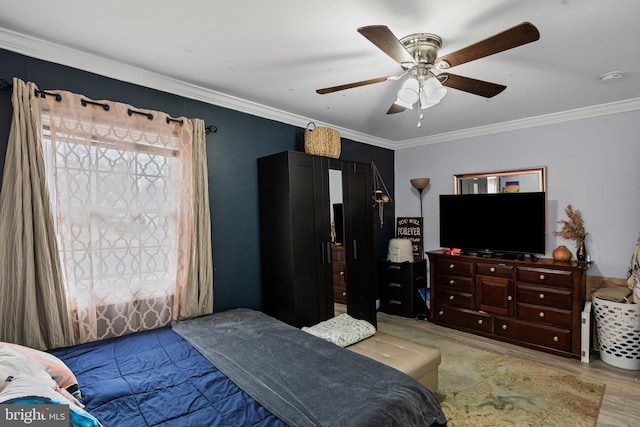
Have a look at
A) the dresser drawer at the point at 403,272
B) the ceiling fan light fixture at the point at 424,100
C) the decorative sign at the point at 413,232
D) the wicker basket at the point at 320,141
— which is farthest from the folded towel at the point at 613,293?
the wicker basket at the point at 320,141

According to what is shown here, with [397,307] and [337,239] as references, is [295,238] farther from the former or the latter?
[397,307]

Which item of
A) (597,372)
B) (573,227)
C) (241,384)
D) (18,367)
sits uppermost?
(573,227)

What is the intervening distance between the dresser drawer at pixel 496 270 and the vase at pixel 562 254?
0.44 m

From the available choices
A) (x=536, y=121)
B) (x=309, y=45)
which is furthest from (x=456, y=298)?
(x=309, y=45)

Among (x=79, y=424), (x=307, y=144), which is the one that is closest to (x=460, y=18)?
(x=307, y=144)

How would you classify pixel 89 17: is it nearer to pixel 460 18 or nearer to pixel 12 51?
pixel 12 51

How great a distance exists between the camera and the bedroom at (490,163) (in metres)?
2.80

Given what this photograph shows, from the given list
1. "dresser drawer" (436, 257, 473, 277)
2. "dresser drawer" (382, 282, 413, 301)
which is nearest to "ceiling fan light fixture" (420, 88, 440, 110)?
"dresser drawer" (436, 257, 473, 277)

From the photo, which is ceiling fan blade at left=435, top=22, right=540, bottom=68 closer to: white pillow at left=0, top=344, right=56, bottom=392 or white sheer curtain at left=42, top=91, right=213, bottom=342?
white sheer curtain at left=42, top=91, right=213, bottom=342

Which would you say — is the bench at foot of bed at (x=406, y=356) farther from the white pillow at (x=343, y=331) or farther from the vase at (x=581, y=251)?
the vase at (x=581, y=251)

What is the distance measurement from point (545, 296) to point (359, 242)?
197 cm

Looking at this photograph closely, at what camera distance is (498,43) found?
5.00ft

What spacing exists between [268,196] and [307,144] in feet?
2.18

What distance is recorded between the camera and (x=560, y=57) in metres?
2.24
